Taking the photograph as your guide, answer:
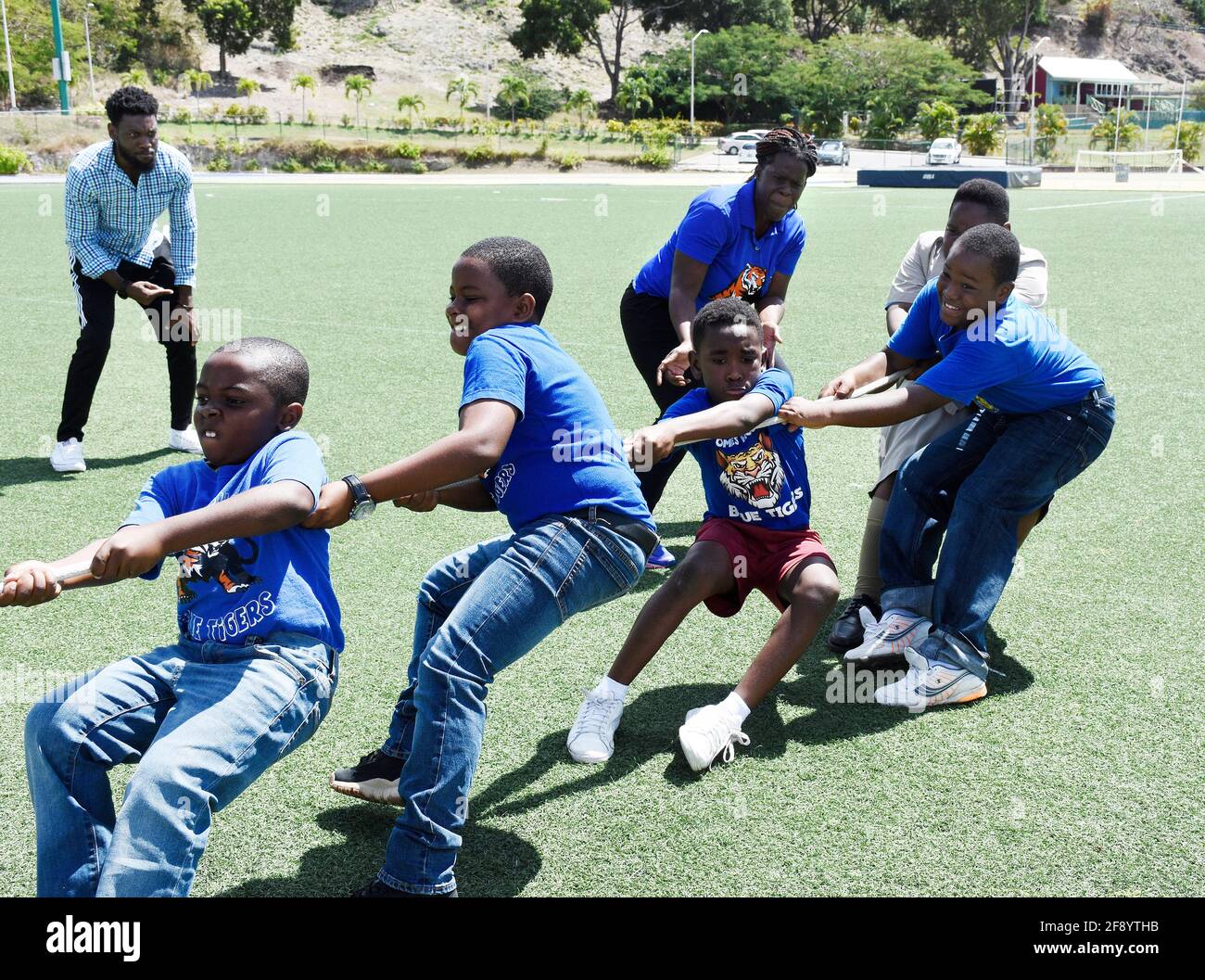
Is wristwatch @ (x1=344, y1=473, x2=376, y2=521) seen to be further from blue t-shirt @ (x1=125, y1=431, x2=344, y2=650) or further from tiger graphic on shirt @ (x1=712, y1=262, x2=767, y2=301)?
tiger graphic on shirt @ (x1=712, y1=262, x2=767, y2=301)

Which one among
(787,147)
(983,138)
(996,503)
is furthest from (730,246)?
(983,138)

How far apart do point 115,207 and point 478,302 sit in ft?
15.9

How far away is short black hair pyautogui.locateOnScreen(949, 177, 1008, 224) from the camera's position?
16.1ft

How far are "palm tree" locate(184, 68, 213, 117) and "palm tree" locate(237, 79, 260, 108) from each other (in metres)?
2.12

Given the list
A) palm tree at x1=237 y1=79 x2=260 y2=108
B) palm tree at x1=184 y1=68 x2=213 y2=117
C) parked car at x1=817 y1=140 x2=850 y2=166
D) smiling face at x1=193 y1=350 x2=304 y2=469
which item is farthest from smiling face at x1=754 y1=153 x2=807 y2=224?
palm tree at x1=237 y1=79 x2=260 y2=108

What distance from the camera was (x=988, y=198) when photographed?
193 inches

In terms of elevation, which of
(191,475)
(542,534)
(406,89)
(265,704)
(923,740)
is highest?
(406,89)

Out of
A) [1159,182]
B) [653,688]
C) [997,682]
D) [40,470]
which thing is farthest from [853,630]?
[1159,182]

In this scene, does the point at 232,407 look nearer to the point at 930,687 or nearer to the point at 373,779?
A: the point at 373,779
